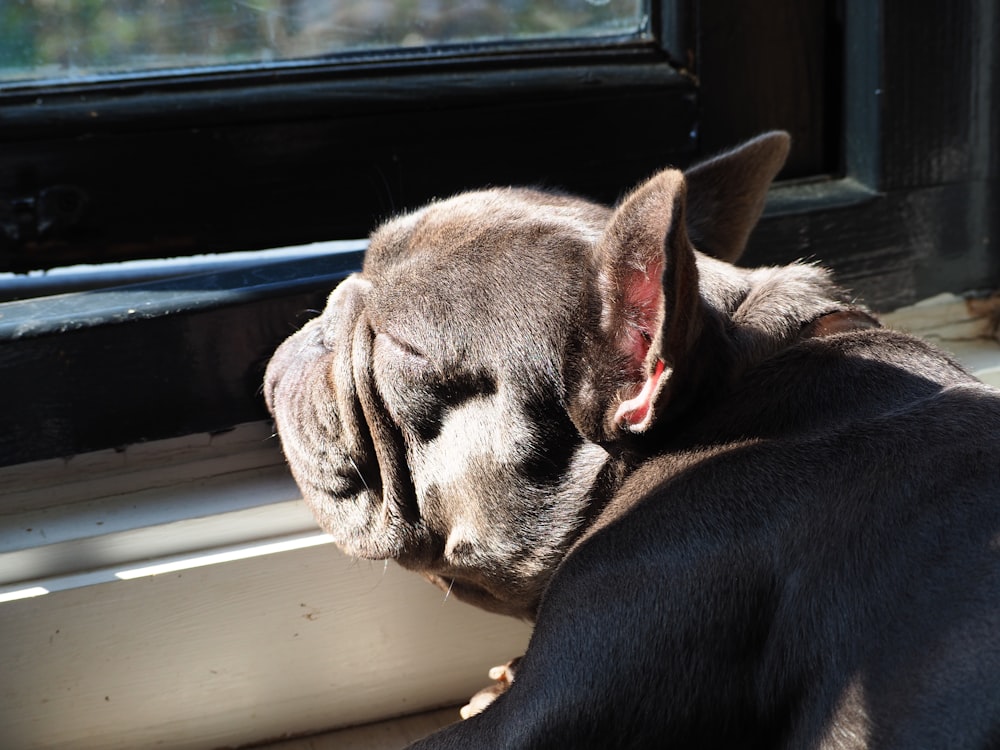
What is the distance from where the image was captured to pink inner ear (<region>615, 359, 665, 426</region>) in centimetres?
122

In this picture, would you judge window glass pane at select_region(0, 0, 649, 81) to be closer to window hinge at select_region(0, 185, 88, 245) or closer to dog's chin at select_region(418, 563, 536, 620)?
window hinge at select_region(0, 185, 88, 245)

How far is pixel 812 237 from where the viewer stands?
6.67 feet

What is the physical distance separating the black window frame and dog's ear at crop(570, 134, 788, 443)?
1.82 ft

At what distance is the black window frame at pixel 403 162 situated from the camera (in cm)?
164

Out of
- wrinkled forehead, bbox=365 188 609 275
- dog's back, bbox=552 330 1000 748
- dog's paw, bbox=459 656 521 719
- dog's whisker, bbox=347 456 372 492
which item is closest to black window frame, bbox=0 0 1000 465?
wrinkled forehead, bbox=365 188 609 275

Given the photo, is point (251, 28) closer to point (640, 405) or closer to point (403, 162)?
point (403, 162)

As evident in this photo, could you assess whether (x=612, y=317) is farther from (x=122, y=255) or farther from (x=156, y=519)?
(x=122, y=255)

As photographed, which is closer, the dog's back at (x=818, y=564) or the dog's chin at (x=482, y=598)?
the dog's back at (x=818, y=564)

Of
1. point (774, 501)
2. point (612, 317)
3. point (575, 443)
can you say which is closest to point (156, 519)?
point (575, 443)

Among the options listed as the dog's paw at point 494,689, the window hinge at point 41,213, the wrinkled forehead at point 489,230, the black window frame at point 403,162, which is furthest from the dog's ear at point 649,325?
the window hinge at point 41,213

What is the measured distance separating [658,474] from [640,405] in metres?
0.09

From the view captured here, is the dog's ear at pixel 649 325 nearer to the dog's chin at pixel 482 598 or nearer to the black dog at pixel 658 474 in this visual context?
the black dog at pixel 658 474

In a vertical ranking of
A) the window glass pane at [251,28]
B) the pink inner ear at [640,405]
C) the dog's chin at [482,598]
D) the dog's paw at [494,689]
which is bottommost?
the dog's paw at [494,689]

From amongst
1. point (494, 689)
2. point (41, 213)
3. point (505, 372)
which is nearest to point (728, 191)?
point (505, 372)
